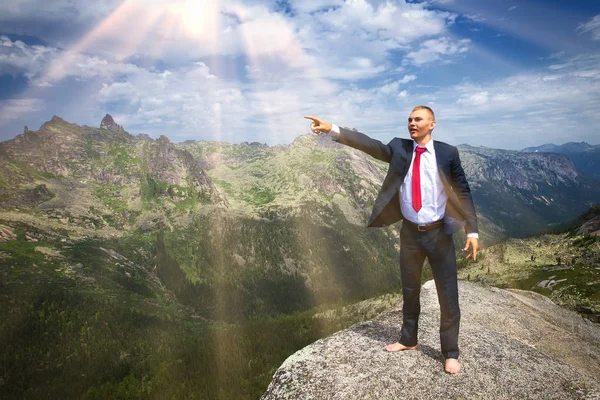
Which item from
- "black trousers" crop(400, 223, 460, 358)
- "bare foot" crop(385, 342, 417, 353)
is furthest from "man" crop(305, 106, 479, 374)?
"bare foot" crop(385, 342, 417, 353)

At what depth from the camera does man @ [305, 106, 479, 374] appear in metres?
7.68

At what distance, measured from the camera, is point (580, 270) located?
5325 cm

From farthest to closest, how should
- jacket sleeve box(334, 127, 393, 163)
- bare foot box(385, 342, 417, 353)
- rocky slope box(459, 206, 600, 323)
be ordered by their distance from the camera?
rocky slope box(459, 206, 600, 323) < bare foot box(385, 342, 417, 353) < jacket sleeve box(334, 127, 393, 163)

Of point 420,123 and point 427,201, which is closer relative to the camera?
point 420,123

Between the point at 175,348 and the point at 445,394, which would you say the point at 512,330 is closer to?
the point at 445,394

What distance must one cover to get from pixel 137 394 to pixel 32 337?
343ft

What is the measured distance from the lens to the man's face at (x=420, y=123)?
7621mm

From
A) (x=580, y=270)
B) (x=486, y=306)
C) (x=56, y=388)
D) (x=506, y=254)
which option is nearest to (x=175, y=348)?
(x=56, y=388)

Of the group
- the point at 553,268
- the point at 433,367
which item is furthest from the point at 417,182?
the point at 553,268

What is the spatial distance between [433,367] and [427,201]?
413cm

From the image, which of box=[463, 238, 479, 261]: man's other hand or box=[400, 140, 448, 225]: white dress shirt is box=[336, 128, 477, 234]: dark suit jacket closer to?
box=[400, 140, 448, 225]: white dress shirt

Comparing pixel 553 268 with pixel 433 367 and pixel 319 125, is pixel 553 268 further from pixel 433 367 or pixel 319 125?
pixel 319 125

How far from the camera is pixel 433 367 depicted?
25.5 feet

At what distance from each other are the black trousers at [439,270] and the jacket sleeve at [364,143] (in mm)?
1998
